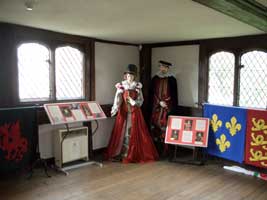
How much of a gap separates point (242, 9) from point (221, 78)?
2.22 m

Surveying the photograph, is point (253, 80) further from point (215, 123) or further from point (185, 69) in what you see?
point (185, 69)

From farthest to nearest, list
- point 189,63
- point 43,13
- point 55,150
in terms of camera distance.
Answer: point 189,63 → point 55,150 → point 43,13

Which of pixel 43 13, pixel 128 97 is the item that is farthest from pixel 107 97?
pixel 43 13

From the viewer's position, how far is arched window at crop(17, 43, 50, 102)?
3846 millimetres

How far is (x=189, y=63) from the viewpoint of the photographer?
487 cm

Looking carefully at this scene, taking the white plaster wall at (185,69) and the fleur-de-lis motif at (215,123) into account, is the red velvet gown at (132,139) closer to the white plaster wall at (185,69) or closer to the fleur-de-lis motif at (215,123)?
the white plaster wall at (185,69)

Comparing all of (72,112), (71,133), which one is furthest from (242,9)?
(71,133)

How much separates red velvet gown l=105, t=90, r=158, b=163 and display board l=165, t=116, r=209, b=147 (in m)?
0.39

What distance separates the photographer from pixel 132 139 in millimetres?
4492

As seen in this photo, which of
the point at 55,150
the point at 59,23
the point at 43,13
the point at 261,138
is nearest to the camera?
the point at 43,13

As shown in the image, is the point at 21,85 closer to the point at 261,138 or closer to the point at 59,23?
the point at 59,23

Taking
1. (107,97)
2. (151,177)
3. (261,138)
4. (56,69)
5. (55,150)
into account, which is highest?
(56,69)

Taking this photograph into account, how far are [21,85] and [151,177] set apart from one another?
2.25 metres

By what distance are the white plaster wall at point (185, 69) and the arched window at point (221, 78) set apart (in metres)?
0.27
